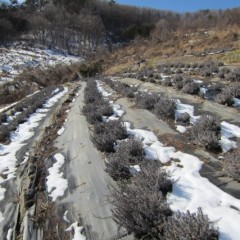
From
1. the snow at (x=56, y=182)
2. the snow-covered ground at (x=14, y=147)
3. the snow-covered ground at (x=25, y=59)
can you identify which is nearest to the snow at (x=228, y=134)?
the snow at (x=56, y=182)

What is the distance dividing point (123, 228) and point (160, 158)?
2081mm

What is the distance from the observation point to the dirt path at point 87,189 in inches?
184

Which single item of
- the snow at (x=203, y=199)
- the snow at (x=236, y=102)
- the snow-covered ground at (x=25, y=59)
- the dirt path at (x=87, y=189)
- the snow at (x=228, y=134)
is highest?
the snow at (x=203, y=199)

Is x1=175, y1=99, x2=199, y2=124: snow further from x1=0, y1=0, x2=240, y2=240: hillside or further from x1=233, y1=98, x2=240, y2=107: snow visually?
x1=233, y1=98, x2=240, y2=107: snow

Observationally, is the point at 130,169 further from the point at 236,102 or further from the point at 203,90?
the point at 203,90

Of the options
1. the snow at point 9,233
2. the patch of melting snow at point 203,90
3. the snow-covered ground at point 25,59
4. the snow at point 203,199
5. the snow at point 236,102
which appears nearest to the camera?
the snow at point 203,199

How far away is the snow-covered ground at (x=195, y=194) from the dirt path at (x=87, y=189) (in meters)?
0.84

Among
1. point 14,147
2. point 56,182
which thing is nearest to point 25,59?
point 14,147

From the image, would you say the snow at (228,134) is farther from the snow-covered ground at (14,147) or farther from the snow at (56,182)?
the snow-covered ground at (14,147)

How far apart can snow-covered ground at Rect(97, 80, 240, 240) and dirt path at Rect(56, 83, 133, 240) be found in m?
0.84

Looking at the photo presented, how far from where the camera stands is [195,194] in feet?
15.5

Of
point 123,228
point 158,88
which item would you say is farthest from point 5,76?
point 123,228

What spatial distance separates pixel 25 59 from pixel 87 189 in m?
61.6

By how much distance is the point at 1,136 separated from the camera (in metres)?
10.8
